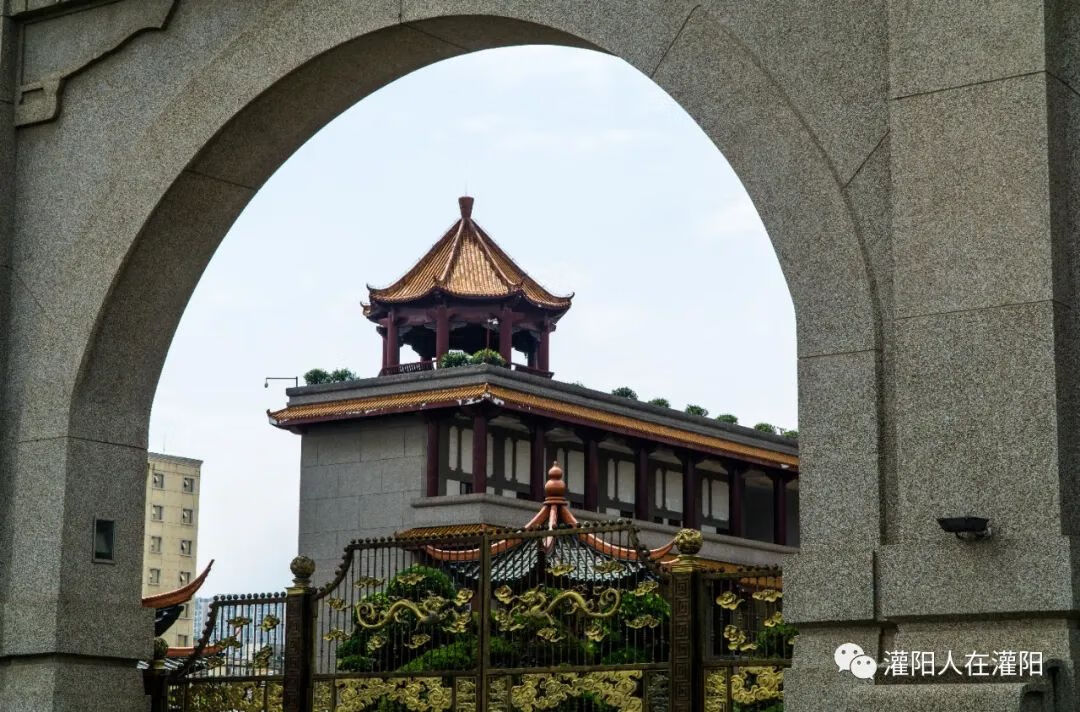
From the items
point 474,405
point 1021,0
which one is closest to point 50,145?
point 1021,0

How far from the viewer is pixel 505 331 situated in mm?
34938

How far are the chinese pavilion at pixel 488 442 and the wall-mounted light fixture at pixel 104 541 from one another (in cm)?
1949

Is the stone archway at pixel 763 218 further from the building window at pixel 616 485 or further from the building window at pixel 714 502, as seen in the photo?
the building window at pixel 714 502

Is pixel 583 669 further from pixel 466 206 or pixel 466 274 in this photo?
pixel 466 206

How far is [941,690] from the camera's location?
5840 millimetres

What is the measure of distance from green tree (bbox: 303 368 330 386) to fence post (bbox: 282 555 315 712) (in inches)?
929

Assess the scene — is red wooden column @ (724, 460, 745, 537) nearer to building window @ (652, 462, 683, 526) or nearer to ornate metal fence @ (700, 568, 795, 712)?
building window @ (652, 462, 683, 526)

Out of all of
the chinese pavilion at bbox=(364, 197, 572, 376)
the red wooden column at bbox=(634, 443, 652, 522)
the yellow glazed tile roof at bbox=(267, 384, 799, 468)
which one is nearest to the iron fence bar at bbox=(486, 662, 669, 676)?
the yellow glazed tile roof at bbox=(267, 384, 799, 468)

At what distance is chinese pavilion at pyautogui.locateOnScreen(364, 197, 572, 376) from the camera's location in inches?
1362

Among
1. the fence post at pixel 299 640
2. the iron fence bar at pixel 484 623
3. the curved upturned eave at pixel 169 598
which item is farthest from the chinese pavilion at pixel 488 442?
the iron fence bar at pixel 484 623

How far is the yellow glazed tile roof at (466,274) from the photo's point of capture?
34.6 m

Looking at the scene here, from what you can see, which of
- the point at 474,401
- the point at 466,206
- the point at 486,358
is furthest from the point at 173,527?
the point at 474,401

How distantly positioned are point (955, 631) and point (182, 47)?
15.1 ft

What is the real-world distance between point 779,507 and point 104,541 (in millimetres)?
27395
